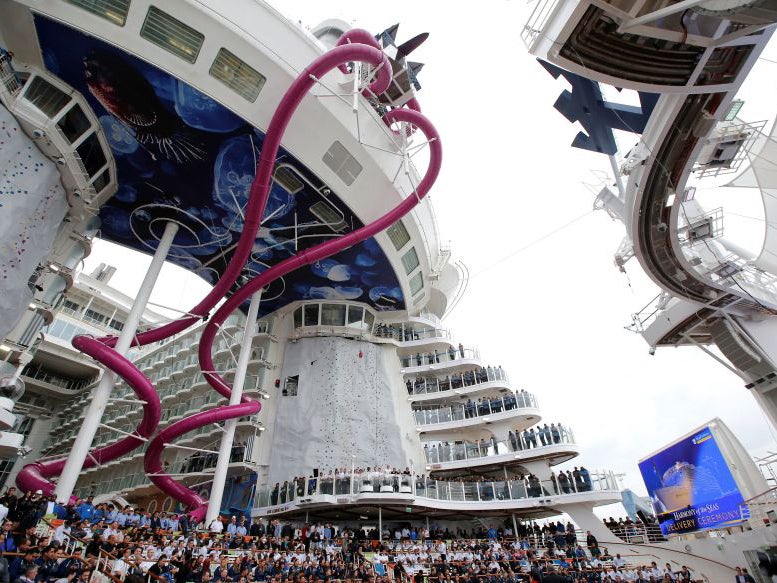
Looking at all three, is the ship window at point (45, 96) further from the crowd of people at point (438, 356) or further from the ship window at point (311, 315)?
the crowd of people at point (438, 356)

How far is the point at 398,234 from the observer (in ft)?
77.0

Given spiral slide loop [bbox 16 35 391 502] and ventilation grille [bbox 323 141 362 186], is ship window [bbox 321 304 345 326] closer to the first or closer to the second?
spiral slide loop [bbox 16 35 391 502]

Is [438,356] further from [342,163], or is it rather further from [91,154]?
[91,154]

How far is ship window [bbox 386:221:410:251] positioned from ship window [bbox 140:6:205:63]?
11.7 m

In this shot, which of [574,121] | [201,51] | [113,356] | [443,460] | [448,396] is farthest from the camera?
[448,396]

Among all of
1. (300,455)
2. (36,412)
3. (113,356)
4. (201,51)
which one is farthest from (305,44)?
(36,412)

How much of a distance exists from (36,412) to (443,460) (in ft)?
133

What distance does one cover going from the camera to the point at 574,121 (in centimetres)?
1353

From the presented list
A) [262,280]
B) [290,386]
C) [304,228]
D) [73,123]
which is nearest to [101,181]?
[73,123]

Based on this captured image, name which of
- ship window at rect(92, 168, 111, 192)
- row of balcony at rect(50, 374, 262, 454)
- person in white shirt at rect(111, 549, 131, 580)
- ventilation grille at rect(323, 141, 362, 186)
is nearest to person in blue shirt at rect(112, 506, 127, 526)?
person in white shirt at rect(111, 549, 131, 580)

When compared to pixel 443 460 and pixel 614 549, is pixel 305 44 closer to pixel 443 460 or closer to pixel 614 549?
pixel 443 460

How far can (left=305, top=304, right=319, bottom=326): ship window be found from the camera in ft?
94.0

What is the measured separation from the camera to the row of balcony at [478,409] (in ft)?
83.9

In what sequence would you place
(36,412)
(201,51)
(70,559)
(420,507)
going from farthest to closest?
(36,412), (420,507), (201,51), (70,559)
